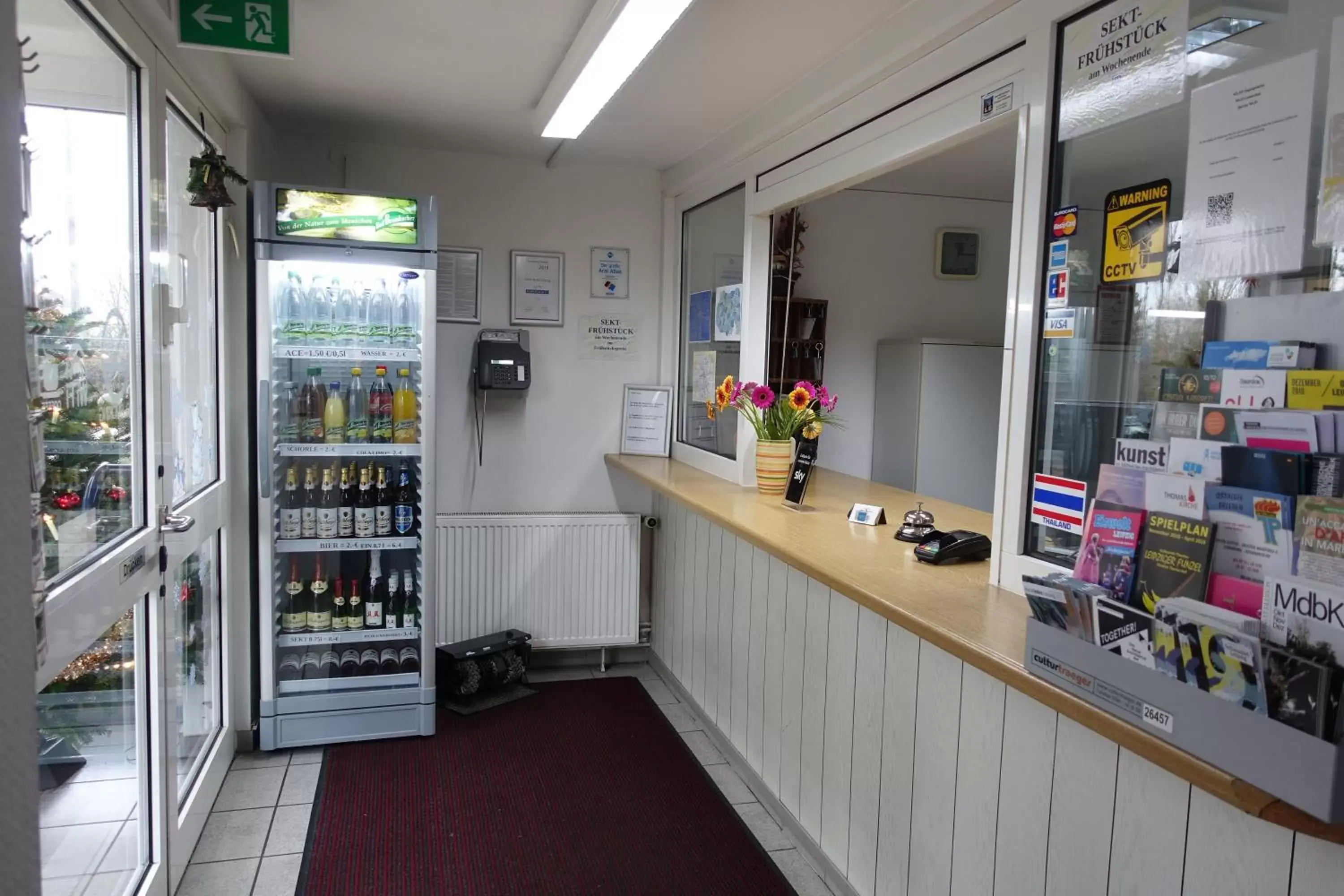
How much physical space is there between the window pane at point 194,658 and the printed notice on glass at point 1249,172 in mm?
2698

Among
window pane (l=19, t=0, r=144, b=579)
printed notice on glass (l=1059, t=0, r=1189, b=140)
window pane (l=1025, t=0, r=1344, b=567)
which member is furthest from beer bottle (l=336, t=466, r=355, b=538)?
printed notice on glass (l=1059, t=0, r=1189, b=140)

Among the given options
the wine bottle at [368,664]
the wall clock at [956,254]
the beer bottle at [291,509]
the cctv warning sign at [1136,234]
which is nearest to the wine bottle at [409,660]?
the wine bottle at [368,664]

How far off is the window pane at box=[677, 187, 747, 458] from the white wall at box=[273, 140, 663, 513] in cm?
25

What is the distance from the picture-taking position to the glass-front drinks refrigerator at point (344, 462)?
3418 mm

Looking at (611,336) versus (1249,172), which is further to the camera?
(611,336)

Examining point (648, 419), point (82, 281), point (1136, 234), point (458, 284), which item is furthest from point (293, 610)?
point (1136, 234)

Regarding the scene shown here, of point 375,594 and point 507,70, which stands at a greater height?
point 507,70

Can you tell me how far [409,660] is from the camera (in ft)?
12.6

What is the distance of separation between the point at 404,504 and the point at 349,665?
2.54 ft

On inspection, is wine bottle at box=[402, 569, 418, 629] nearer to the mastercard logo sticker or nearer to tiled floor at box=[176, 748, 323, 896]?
tiled floor at box=[176, 748, 323, 896]

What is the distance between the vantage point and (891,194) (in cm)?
486

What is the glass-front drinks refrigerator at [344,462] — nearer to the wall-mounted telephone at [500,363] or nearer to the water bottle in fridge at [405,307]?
the water bottle in fridge at [405,307]

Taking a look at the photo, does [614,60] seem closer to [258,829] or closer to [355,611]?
[355,611]

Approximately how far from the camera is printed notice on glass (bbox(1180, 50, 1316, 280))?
136 centimetres
